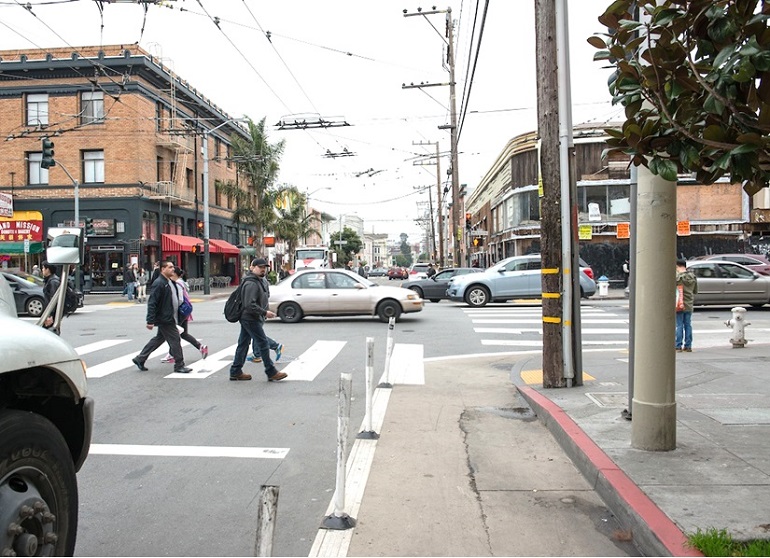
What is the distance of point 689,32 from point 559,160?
4.53 m

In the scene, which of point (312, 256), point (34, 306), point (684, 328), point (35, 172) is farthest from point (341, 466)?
point (312, 256)

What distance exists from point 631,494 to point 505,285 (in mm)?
17165

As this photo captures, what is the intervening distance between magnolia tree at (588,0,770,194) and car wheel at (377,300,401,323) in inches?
489

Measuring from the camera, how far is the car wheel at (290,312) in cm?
1670

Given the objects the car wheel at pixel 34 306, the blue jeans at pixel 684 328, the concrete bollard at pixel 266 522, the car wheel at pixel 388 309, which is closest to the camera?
the concrete bollard at pixel 266 522

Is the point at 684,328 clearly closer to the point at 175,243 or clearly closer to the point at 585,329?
the point at 585,329

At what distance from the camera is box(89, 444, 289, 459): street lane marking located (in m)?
5.88

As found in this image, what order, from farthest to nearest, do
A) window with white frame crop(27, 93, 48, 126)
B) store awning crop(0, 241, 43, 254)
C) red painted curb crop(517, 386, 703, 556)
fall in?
1. window with white frame crop(27, 93, 48, 126)
2. store awning crop(0, 241, 43, 254)
3. red painted curb crop(517, 386, 703, 556)

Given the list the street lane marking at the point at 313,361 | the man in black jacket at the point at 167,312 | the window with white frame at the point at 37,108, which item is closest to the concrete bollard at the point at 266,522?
the street lane marking at the point at 313,361

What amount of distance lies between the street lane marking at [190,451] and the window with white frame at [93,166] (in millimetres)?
31438

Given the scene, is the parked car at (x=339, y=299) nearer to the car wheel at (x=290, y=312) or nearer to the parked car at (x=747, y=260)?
the car wheel at (x=290, y=312)

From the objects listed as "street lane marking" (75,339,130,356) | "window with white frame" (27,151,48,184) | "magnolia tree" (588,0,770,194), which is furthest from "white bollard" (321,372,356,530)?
"window with white frame" (27,151,48,184)

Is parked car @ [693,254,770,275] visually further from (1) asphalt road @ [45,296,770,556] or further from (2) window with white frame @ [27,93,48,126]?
(2) window with white frame @ [27,93,48,126]

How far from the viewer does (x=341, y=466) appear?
4.12 metres
